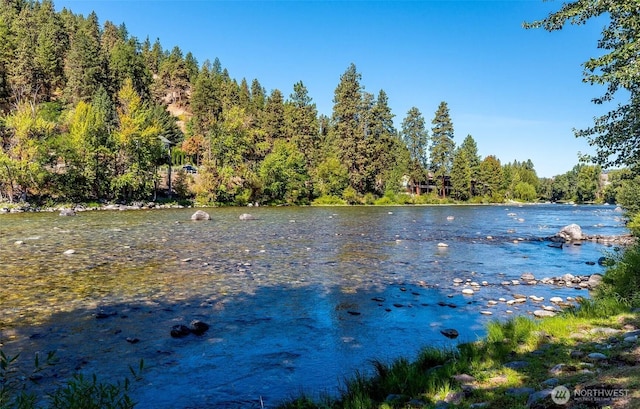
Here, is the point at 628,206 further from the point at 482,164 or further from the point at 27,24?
the point at 27,24

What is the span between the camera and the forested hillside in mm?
55812

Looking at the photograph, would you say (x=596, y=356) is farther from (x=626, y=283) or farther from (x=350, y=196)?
(x=350, y=196)

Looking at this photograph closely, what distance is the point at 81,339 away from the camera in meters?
8.24

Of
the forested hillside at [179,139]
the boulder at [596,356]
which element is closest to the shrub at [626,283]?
the boulder at [596,356]

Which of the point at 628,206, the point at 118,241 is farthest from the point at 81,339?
the point at 628,206

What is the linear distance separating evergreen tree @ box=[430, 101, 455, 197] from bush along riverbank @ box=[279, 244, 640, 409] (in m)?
104

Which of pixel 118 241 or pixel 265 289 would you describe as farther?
pixel 118 241

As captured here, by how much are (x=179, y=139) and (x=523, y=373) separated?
11134 centimetres

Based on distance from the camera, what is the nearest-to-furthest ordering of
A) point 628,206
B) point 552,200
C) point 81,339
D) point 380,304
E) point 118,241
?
point 81,339 < point 380,304 < point 118,241 < point 628,206 < point 552,200

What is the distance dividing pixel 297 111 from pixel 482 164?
60201 millimetres

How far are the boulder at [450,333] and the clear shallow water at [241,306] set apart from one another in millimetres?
156

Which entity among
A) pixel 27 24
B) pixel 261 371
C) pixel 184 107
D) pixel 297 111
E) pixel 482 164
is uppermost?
pixel 27 24

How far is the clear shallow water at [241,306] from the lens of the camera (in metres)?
6.97

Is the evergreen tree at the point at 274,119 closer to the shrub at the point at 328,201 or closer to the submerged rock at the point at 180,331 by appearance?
the shrub at the point at 328,201
